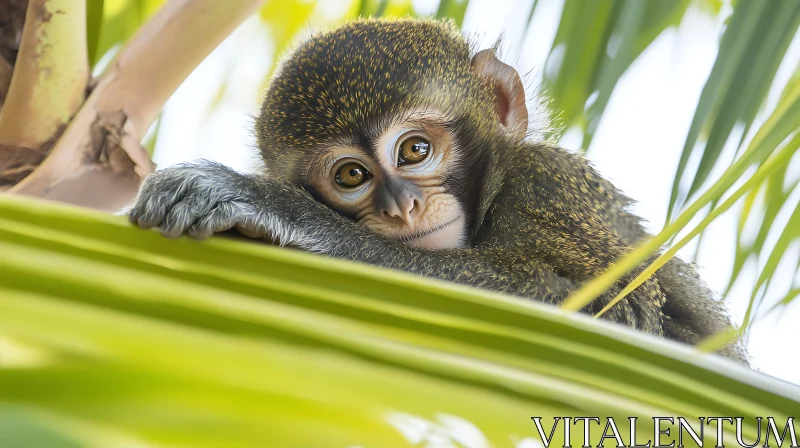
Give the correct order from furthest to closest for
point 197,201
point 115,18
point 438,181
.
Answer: point 115,18
point 438,181
point 197,201

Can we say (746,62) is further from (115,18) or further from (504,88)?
(115,18)

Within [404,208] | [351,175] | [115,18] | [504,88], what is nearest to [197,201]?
[404,208]

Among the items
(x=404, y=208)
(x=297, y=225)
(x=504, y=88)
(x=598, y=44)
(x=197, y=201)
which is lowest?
(x=197, y=201)

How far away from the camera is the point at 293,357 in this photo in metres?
0.61

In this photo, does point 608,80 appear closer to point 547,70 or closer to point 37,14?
point 547,70

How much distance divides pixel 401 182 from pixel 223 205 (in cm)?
72

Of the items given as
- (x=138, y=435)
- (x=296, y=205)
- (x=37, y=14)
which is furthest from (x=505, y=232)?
(x=138, y=435)

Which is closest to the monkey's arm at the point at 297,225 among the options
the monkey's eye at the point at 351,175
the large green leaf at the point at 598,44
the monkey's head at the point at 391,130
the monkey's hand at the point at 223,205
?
the monkey's hand at the point at 223,205

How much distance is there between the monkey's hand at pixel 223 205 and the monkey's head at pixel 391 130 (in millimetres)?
264

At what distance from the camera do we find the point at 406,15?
9.05ft

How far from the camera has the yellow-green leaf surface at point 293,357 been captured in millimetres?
489

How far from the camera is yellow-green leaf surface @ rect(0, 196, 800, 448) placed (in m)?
0.49

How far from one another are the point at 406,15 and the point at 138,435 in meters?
2.51

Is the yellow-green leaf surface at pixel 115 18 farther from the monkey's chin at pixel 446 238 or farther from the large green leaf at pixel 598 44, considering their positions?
the large green leaf at pixel 598 44
